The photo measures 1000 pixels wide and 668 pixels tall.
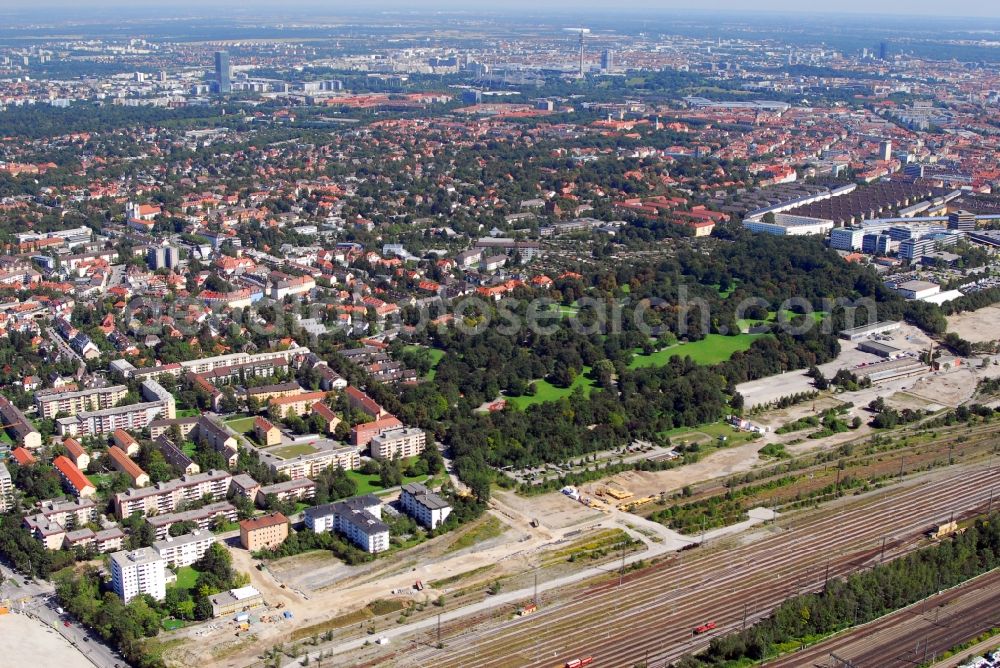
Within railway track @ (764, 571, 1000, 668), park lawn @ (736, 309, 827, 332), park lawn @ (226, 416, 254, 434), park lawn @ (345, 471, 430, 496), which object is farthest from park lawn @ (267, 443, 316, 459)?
park lawn @ (736, 309, 827, 332)

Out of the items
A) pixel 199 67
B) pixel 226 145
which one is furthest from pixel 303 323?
pixel 199 67

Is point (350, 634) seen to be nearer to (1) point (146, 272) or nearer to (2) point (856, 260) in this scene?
(1) point (146, 272)

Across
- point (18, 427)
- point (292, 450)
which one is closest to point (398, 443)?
point (292, 450)

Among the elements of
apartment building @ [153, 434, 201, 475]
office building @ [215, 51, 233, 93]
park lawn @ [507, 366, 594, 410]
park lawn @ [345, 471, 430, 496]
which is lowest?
park lawn @ [345, 471, 430, 496]

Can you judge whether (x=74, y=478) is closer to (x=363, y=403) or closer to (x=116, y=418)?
(x=116, y=418)

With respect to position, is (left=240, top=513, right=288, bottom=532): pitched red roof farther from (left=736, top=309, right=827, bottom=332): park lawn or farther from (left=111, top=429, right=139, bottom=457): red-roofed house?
(left=736, top=309, right=827, bottom=332): park lawn

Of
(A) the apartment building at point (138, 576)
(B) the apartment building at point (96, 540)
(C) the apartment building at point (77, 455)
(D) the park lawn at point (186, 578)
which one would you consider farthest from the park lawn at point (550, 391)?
(A) the apartment building at point (138, 576)
